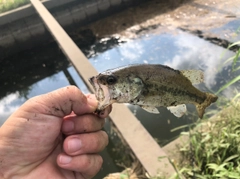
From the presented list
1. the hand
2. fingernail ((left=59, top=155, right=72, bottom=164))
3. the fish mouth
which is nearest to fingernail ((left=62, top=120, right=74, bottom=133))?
the hand

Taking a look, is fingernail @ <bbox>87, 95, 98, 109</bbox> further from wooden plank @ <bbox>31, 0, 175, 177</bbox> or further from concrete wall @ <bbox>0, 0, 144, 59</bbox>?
concrete wall @ <bbox>0, 0, 144, 59</bbox>

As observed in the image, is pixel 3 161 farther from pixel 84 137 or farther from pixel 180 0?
pixel 180 0

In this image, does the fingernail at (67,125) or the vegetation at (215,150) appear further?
the vegetation at (215,150)

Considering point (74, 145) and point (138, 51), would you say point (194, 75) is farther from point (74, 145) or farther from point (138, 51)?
point (138, 51)

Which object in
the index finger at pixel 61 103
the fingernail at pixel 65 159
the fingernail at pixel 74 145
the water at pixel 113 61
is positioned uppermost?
the index finger at pixel 61 103

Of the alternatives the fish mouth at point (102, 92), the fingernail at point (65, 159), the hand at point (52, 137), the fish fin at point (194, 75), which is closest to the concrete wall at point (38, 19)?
the hand at point (52, 137)

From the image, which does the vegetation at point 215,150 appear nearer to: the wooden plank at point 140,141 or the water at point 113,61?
the wooden plank at point 140,141
